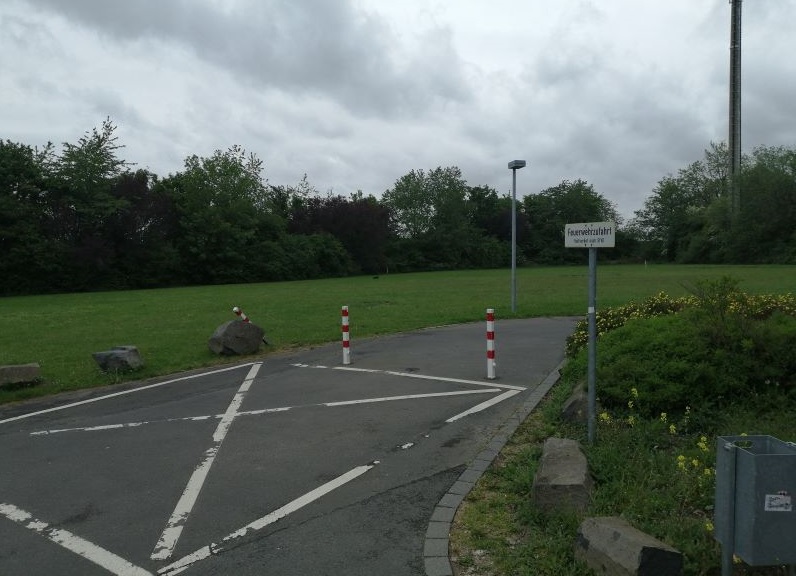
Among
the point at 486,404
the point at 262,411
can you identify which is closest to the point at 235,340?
the point at 262,411

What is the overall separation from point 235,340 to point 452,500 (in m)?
8.48

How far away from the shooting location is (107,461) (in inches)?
234

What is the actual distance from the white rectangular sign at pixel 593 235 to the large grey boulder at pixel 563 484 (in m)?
1.63

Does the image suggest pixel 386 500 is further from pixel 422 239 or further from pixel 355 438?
pixel 422 239

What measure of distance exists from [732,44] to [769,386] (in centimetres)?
6054

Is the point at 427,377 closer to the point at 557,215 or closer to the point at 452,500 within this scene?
the point at 452,500

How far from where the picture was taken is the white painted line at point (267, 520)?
153 inches

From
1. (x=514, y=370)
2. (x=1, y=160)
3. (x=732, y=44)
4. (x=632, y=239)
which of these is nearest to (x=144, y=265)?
(x=1, y=160)

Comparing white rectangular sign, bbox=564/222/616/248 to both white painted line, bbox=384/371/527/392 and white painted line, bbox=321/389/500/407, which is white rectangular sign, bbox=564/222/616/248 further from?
white painted line, bbox=384/371/527/392

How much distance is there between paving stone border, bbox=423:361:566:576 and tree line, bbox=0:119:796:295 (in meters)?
47.2

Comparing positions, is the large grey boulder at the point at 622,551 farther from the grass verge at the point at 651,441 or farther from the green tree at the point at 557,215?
the green tree at the point at 557,215

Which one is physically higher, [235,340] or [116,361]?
[235,340]

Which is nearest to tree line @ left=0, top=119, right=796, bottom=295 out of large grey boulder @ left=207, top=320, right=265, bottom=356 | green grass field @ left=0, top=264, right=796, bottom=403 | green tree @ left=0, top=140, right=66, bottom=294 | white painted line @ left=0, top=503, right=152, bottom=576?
green tree @ left=0, top=140, right=66, bottom=294

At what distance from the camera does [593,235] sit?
5270mm
